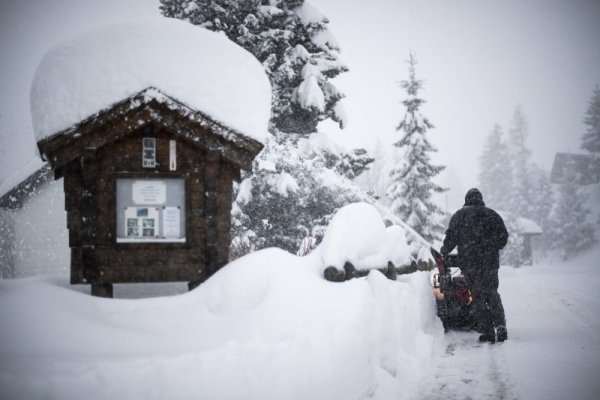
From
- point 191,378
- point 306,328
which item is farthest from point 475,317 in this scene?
point 191,378

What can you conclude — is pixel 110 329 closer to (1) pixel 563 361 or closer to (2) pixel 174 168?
(2) pixel 174 168

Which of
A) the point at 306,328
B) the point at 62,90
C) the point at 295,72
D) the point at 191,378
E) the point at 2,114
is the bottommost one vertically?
the point at 191,378

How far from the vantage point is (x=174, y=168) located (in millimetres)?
5422

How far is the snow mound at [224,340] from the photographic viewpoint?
3.26 meters

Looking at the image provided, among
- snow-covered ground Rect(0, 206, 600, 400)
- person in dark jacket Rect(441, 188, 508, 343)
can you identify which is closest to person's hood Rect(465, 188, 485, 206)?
person in dark jacket Rect(441, 188, 508, 343)

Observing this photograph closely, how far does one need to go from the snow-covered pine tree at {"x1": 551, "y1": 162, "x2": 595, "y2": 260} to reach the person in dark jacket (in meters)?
42.9

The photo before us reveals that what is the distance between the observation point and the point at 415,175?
24.4 m

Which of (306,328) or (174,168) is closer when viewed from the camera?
(306,328)

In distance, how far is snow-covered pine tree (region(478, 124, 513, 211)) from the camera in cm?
5988

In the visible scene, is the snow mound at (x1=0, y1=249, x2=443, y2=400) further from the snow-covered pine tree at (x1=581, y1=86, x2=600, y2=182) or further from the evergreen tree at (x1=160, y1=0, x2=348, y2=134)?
the snow-covered pine tree at (x1=581, y1=86, x2=600, y2=182)

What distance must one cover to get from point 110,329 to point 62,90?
3.02 m

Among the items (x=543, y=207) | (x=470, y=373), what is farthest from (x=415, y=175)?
(x=543, y=207)

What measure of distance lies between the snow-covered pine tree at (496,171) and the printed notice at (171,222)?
5756cm

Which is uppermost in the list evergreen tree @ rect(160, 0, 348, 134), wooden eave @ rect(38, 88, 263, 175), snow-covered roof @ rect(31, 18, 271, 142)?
evergreen tree @ rect(160, 0, 348, 134)
